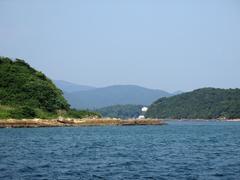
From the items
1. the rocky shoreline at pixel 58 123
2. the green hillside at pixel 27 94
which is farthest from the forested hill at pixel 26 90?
the rocky shoreline at pixel 58 123

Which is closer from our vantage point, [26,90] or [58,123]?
[58,123]

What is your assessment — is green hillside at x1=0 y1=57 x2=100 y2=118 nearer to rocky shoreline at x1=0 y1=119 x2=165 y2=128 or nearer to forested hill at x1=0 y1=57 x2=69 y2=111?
forested hill at x1=0 y1=57 x2=69 y2=111

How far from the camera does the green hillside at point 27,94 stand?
456ft

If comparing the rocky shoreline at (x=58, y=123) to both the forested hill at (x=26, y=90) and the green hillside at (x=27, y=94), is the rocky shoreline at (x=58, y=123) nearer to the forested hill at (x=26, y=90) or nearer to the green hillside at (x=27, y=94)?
the green hillside at (x=27, y=94)

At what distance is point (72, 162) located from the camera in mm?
44312

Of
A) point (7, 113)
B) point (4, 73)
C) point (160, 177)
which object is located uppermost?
point (4, 73)

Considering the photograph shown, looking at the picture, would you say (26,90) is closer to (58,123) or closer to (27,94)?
(27,94)

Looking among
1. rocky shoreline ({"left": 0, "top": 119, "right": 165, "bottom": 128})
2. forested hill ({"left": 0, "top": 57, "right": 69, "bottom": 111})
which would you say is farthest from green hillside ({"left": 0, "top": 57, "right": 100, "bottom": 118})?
rocky shoreline ({"left": 0, "top": 119, "right": 165, "bottom": 128})

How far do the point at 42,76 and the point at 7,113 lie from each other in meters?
33.4

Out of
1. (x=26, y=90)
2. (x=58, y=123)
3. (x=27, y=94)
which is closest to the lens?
(x=58, y=123)

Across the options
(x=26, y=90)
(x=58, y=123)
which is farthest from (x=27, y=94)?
(x=58, y=123)

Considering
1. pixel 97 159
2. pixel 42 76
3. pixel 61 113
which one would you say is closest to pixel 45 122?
pixel 61 113

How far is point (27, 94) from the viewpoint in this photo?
147875 millimetres

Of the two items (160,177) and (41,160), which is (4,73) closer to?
(41,160)
